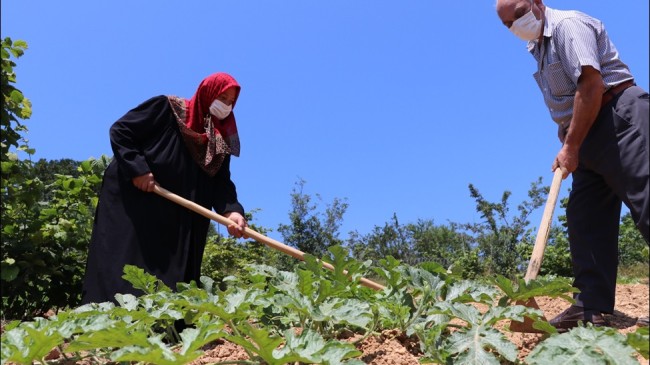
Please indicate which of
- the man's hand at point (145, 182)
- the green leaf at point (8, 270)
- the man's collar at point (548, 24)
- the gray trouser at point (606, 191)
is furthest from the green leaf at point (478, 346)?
the green leaf at point (8, 270)

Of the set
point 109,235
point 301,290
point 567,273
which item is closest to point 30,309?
point 109,235

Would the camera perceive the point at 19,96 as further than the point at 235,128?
No

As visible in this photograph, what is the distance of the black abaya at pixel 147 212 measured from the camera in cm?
422

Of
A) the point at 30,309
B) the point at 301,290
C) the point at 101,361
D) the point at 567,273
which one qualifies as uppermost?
the point at 567,273

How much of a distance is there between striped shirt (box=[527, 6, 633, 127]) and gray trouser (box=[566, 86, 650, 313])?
0.58ft

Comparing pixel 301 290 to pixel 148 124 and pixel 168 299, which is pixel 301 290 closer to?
pixel 168 299

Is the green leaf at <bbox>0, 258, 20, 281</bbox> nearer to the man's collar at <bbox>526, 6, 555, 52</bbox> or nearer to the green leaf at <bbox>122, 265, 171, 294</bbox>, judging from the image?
the green leaf at <bbox>122, 265, 171, 294</bbox>

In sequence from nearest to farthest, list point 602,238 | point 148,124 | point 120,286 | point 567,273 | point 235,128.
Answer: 1. point 602,238
2. point 120,286
3. point 148,124
4. point 235,128
5. point 567,273

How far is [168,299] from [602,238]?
2347mm

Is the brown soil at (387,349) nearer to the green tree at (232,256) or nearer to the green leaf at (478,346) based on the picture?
the green leaf at (478,346)

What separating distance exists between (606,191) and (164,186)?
2752 mm

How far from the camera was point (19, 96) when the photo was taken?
4.13 meters

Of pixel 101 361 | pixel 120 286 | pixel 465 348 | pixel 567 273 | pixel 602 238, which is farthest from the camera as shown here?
pixel 567 273

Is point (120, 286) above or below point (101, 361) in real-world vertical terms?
above
